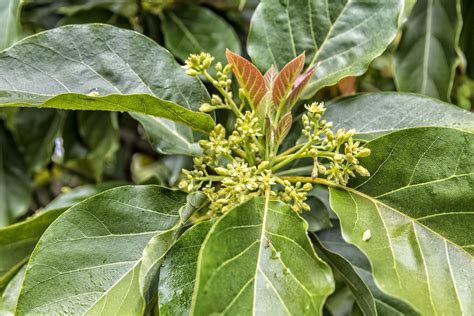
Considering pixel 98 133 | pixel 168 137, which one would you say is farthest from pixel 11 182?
pixel 168 137

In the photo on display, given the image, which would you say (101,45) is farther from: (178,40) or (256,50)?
(178,40)

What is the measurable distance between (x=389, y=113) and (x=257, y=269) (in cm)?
42

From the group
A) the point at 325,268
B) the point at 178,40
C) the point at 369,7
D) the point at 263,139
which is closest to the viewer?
the point at 325,268

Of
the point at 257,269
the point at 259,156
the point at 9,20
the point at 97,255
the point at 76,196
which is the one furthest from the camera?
the point at 76,196

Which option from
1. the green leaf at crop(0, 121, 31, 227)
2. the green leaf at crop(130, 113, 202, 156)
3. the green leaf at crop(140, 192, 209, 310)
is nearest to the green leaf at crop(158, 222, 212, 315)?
the green leaf at crop(140, 192, 209, 310)

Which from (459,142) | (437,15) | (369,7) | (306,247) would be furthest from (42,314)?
(437,15)

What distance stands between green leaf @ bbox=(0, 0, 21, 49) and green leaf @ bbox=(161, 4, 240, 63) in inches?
15.2

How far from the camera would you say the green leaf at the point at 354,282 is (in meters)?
0.78

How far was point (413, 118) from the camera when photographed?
0.92 meters

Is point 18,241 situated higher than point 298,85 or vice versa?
point 298,85

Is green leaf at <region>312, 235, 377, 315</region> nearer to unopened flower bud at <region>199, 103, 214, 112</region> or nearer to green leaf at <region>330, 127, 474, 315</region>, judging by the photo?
green leaf at <region>330, 127, 474, 315</region>

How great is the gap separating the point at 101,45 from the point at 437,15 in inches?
33.1

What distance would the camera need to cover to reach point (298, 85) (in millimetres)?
850

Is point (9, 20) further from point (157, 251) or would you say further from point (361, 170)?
point (361, 170)
